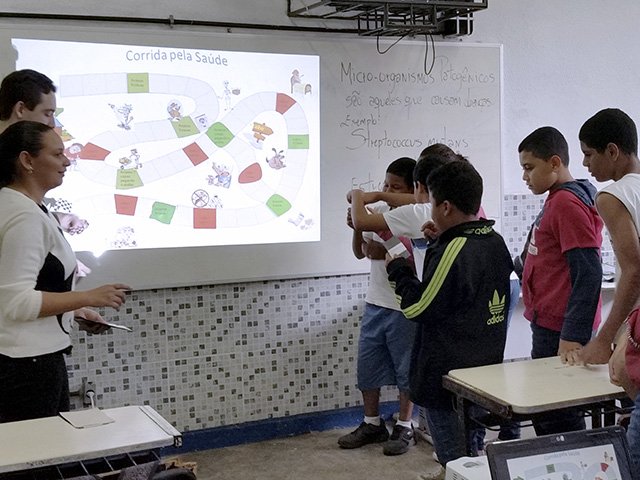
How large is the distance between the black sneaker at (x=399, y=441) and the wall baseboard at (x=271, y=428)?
15.3 inches

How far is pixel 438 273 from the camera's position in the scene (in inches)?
Answer: 101

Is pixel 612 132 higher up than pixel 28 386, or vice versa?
pixel 612 132

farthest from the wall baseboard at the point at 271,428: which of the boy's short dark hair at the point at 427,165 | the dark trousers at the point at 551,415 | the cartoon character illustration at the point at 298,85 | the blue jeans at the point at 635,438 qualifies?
the blue jeans at the point at 635,438

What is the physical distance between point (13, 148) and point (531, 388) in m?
1.74

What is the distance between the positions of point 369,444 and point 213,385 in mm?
866

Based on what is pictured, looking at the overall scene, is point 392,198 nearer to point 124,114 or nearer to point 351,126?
point 351,126

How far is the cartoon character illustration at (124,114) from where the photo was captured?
3576mm

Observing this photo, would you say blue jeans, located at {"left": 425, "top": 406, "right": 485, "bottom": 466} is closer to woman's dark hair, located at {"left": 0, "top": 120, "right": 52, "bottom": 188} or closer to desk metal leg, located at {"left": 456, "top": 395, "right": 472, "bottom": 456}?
desk metal leg, located at {"left": 456, "top": 395, "right": 472, "bottom": 456}

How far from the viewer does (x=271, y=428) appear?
4.05 m

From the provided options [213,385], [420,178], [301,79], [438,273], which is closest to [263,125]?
[301,79]

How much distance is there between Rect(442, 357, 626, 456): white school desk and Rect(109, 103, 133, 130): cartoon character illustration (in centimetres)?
202

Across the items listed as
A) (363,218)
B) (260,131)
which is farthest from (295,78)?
(363,218)

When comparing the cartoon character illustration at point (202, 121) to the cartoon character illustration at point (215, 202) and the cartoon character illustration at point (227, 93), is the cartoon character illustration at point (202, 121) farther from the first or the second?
the cartoon character illustration at point (215, 202)

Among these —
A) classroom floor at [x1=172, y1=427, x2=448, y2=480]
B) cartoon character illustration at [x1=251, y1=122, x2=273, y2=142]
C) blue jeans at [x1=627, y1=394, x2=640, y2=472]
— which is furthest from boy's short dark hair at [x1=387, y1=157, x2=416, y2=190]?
blue jeans at [x1=627, y1=394, x2=640, y2=472]
